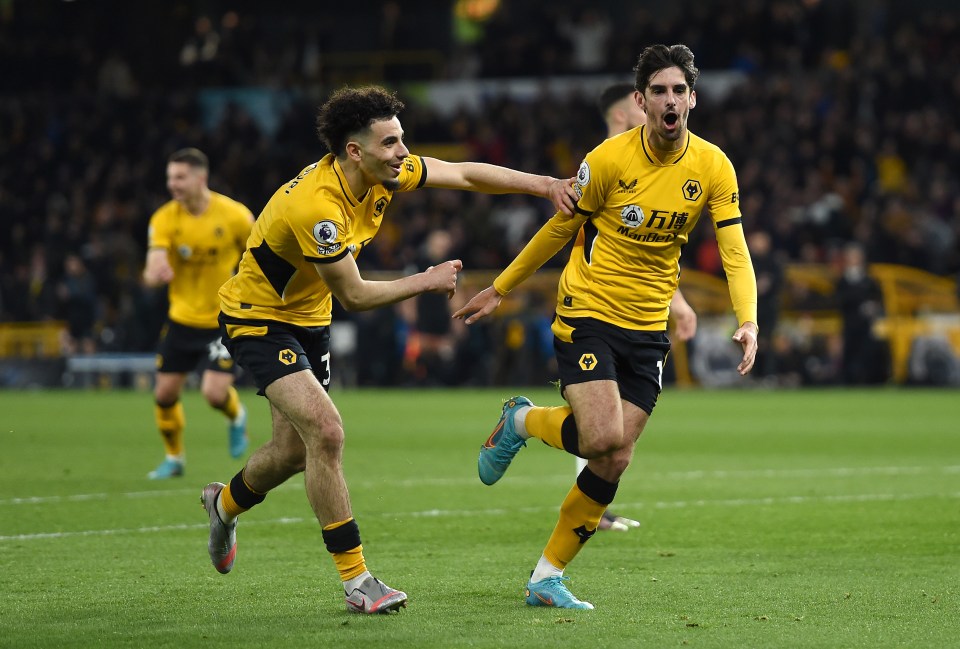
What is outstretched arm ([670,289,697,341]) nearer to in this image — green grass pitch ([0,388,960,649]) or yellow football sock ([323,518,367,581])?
green grass pitch ([0,388,960,649])

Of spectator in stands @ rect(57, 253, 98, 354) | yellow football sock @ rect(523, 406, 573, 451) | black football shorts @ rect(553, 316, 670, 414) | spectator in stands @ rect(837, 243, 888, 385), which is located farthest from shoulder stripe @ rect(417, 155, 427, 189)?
spectator in stands @ rect(57, 253, 98, 354)

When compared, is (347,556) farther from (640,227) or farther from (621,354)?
(640,227)

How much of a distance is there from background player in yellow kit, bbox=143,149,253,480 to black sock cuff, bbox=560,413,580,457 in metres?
5.56

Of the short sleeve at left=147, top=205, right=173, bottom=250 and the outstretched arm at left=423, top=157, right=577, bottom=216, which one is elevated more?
the outstretched arm at left=423, top=157, right=577, bottom=216

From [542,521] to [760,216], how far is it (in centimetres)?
1679

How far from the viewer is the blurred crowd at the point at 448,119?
25.4 m

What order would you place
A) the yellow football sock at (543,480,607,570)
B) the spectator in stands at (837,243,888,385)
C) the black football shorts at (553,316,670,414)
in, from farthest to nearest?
the spectator in stands at (837,243,888,385)
the black football shorts at (553,316,670,414)
the yellow football sock at (543,480,607,570)

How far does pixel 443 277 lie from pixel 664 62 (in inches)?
57.4

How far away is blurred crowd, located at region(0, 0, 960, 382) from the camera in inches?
1000

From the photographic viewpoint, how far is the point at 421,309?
77.1 feet

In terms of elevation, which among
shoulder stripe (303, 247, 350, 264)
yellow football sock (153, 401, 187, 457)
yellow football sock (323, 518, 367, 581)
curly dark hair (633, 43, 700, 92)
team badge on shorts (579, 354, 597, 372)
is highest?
curly dark hair (633, 43, 700, 92)

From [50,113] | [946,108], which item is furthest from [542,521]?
[50,113]

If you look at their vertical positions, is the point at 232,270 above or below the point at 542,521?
above

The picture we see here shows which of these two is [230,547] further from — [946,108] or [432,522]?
[946,108]
